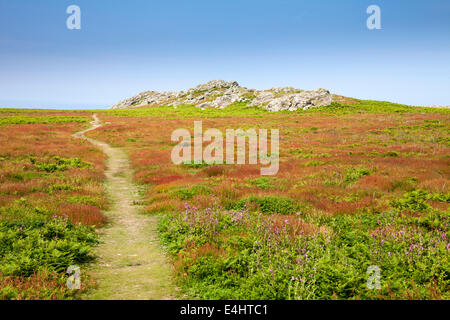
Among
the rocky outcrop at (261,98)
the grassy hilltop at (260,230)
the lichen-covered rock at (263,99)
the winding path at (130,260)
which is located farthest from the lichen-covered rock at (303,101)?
the winding path at (130,260)

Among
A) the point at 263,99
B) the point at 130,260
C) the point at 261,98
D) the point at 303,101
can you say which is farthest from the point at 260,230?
the point at 261,98

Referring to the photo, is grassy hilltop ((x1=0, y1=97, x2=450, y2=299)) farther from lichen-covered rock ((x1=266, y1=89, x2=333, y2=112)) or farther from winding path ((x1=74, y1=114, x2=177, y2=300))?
lichen-covered rock ((x1=266, y1=89, x2=333, y2=112))

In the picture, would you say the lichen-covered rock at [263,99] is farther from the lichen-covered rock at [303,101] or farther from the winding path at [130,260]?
the winding path at [130,260]

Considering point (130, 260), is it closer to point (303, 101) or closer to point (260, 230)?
point (260, 230)

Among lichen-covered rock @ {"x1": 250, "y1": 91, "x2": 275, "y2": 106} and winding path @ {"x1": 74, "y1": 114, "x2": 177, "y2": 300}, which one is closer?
winding path @ {"x1": 74, "y1": 114, "x2": 177, "y2": 300}

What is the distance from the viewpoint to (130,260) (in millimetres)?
7164

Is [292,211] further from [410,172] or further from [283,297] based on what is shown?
[410,172]

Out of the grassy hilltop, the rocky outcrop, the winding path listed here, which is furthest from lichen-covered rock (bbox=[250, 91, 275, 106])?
the winding path

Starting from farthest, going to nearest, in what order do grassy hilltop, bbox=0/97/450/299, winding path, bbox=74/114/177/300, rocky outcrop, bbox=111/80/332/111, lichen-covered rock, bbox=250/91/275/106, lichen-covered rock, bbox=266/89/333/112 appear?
1. lichen-covered rock, bbox=250/91/275/106
2. rocky outcrop, bbox=111/80/332/111
3. lichen-covered rock, bbox=266/89/333/112
4. winding path, bbox=74/114/177/300
5. grassy hilltop, bbox=0/97/450/299

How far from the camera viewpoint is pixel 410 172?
54.4ft

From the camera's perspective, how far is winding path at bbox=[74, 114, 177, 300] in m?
5.59

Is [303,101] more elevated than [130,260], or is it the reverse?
[303,101]

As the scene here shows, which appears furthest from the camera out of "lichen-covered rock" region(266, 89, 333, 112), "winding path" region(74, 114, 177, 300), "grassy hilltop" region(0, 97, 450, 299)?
"lichen-covered rock" region(266, 89, 333, 112)
